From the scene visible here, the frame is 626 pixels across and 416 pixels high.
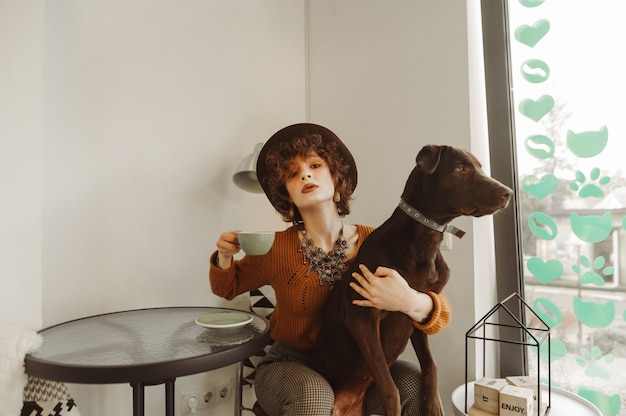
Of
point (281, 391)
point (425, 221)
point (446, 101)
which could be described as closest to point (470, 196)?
point (425, 221)

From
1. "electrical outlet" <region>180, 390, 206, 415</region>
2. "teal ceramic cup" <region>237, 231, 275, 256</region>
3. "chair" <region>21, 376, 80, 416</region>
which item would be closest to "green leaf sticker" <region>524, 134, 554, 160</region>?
"teal ceramic cup" <region>237, 231, 275, 256</region>

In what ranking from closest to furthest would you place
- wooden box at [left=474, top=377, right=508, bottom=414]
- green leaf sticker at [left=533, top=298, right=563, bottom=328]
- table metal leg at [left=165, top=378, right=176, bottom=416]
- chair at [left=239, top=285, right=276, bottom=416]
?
table metal leg at [left=165, top=378, right=176, bottom=416], wooden box at [left=474, top=377, right=508, bottom=414], green leaf sticker at [left=533, top=298, right=563, bottom=328], chair at [left=239, top=285, right=276, bottom=416]

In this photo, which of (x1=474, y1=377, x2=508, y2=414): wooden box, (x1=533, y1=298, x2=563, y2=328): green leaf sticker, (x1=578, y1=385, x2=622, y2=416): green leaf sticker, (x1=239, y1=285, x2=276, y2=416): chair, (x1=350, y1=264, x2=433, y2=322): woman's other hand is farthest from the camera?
(x1=239, y1=285, x2=276, y2=416): chair

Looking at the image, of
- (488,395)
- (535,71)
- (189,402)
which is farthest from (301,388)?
(535,71)

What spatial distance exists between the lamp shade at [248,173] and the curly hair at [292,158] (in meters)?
0.39

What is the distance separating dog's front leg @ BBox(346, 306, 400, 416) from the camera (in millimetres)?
871

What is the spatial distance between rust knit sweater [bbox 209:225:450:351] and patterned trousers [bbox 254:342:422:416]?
65 millimetres

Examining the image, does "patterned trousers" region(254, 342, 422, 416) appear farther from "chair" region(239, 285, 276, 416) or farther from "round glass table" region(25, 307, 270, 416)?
"chair" region(239, 285, 276, 416)

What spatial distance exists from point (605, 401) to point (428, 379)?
857 mm

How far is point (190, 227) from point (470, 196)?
110 cm

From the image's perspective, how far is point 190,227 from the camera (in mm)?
1564

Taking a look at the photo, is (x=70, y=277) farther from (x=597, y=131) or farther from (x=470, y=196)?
(x=597, y=131)

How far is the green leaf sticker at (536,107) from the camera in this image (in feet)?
4.90

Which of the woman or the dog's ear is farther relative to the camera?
the woman
